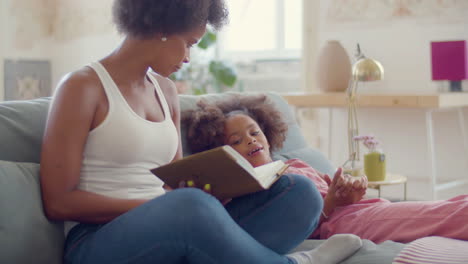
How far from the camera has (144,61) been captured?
5.26 ft

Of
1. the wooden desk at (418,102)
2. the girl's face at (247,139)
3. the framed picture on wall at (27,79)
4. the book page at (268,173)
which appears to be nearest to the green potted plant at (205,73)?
the wooden desk at (418,102)

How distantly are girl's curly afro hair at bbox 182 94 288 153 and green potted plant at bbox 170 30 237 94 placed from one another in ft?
7.35

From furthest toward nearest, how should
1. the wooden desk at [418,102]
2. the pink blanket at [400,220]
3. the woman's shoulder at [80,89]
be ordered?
the wooden desk at [418,102], the pink blanket at [400,220], the woman's shoulder at [80,89]

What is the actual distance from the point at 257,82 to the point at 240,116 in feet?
8.77

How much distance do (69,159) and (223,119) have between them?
67cm

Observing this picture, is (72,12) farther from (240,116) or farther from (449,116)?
(240,116)

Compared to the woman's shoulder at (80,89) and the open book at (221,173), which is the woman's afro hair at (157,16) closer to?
the woman's shoulder at (80,89)

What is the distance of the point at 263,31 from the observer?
4668 millimetres

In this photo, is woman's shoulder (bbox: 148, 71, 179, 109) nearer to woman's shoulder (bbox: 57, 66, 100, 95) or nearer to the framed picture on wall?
woman's shoulder (bbox: 57, 66, 100, 95)

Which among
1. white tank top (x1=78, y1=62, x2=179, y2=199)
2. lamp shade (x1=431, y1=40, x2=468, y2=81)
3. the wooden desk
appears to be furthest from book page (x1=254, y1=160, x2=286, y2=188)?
lamp shade (x1=431, y1=40, x2=468, y2=81)

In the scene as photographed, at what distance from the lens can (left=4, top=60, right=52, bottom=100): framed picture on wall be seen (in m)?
4.88

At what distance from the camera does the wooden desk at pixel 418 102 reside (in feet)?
10.1

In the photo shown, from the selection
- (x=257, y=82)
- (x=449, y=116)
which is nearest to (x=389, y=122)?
(x=449, y=116)

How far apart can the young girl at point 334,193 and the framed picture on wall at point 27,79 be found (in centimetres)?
326
